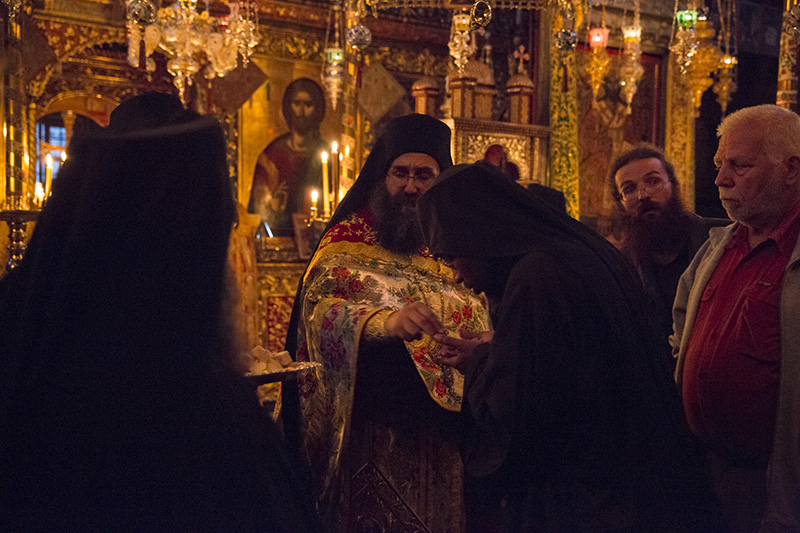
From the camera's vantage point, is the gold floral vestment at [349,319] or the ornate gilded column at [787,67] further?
the ornate gilded column at [787,67]

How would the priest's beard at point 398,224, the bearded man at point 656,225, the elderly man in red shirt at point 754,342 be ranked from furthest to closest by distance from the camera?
the bearded man at point 656,225 → the priest's beard at point 398,224 → the elderly man in red shirt at point 754,342

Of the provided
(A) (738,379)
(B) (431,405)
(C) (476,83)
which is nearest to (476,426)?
(A) (738,379)

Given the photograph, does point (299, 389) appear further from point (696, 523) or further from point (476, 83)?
point (476, 83)

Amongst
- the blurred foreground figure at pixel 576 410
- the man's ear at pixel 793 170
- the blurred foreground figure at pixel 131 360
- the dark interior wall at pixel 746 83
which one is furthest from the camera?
the dark interior wall at pixel 746 83

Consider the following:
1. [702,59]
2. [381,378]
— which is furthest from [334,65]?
[381,378]

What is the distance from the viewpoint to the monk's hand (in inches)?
94.7

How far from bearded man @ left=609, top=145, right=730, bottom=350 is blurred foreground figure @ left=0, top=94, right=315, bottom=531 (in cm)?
223

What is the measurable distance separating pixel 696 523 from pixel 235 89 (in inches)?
269

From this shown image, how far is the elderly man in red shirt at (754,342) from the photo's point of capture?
2113 mm

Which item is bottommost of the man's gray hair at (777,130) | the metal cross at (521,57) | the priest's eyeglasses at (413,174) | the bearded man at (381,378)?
the bearded man at (381,378)

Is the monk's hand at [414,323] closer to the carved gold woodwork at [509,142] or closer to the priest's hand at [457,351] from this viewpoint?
the priest's hand at [457,351]

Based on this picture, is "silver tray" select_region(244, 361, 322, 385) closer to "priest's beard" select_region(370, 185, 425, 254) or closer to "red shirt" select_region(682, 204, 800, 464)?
"priest's beard" select_region(370, 185, 425, 254)

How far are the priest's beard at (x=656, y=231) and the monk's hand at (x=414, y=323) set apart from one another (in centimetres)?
137

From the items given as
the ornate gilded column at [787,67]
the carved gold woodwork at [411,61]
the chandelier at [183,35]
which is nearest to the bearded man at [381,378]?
the chandelier at [183,35]
